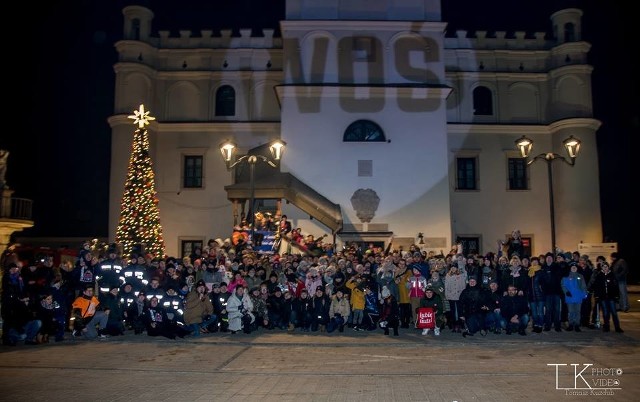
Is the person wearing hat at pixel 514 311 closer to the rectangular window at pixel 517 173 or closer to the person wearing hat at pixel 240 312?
the person wearing hat at pixel 240 312

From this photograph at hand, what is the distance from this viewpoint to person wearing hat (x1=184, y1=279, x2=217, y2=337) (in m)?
13.6

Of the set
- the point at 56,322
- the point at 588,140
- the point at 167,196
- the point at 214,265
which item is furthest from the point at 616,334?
the point at 167,196

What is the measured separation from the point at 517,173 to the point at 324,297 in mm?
19328

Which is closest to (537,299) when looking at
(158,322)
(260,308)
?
(260,308)

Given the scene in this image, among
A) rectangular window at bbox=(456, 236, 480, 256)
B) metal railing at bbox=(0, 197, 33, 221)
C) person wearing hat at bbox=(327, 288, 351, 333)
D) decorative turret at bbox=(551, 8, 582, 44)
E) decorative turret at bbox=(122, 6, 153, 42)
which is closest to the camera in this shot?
person wearing hat at bbox=(327, 288, 351, 333)

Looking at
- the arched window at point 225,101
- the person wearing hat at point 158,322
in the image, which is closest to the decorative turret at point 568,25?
the arched window at point 225,101

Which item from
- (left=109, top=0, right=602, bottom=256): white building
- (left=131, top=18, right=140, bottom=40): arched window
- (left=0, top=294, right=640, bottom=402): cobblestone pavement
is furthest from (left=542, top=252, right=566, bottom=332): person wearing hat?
(left=131, top=18, right=140, bottom=40): arched window

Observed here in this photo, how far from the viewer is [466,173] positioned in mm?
29984

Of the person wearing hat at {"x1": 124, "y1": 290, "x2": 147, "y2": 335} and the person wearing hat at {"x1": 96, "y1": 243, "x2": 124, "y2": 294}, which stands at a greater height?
the person wearing hat at {"x1": 96, "y1": 243, "x2": 124, "y2": 294}

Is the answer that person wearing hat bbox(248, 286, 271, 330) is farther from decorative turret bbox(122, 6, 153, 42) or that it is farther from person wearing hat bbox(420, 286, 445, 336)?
decorative turret bbox(122, 6, 153, 42)

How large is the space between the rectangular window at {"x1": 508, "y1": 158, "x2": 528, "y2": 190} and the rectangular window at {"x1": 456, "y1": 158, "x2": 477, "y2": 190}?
6.52 ft

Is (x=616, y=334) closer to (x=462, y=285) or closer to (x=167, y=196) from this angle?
(x=462, y=285)

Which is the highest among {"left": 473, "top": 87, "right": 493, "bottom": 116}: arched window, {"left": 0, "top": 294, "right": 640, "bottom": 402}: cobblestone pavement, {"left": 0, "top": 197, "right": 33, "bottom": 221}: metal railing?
{"left": 473, "top": 87, "right": 493, "bottom": 116}: arched window

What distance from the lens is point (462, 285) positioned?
14.1 meters
